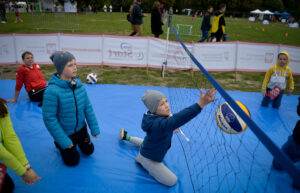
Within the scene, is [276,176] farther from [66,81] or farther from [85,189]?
[66,81]

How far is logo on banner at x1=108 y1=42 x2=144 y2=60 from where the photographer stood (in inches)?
288

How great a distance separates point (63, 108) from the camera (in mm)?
2686

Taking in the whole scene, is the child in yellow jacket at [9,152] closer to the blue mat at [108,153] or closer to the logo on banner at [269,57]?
the blue mat at [108,153]

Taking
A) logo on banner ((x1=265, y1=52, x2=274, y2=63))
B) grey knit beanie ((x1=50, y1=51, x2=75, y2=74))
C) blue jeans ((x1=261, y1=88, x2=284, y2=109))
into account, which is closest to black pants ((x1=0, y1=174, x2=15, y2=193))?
grey knit beanie ((x1=50, y1=51, x2=75, y2=74))

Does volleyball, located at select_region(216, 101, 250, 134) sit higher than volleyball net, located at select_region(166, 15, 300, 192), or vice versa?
volleyball, located at select_region(216, 101, 250, 134)

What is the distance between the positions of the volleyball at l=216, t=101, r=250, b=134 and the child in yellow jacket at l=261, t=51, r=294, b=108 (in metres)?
2.68

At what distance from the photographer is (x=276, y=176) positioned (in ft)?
9.89

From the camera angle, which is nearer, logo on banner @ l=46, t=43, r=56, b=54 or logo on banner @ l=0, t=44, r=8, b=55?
logo on banner @ l=0, t=44, r=8, b=55

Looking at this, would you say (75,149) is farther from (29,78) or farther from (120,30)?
(120,30)

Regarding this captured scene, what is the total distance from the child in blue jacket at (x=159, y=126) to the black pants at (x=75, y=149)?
2.75 ft

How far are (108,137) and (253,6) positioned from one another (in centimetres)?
7254

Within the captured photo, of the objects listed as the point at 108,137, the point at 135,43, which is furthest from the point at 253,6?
the point at 108,137

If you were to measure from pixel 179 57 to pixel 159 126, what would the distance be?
18.6ft

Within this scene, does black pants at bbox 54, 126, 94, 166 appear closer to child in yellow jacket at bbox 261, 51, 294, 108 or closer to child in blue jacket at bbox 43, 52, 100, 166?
child in blue jacket at bbox 43, 52, 100, 166
